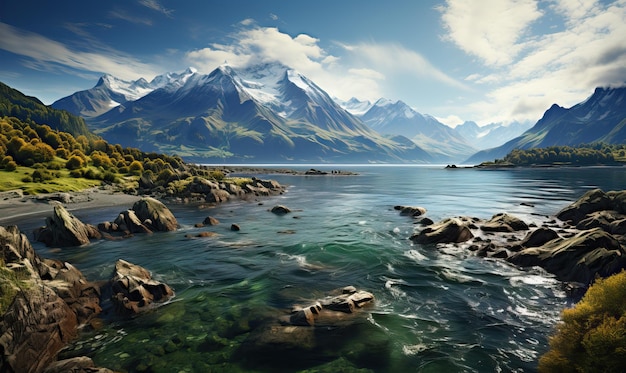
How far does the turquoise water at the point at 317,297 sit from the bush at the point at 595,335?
288 centimetres

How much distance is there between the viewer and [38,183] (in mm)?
73688

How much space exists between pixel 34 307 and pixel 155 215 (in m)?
29.9

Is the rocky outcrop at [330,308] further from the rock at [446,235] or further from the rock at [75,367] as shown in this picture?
the rock at [446,235]

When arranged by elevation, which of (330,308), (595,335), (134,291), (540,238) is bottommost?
(330,308)

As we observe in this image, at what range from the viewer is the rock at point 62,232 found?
33406mm

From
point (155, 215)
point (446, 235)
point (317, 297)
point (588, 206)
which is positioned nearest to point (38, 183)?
point (155, 215)

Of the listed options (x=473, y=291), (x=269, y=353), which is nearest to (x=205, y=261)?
(x=269, y=353)

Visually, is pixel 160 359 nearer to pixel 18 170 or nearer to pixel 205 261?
pixel 205 261

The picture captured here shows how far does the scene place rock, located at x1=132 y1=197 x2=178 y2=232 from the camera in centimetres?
4175

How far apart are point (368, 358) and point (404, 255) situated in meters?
17.9

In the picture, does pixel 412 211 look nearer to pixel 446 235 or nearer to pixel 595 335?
pixel 446 235

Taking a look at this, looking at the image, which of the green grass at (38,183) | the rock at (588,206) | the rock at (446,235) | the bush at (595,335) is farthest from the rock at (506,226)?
the green grass at (38,183)

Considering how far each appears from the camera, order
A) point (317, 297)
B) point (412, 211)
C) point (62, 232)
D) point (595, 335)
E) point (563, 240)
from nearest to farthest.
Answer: point (595, 335) → point (317, 297) → point (563, 240) → point (62, 232) → point (412, 211)

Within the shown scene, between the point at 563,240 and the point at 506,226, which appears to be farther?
the point at 506,226
